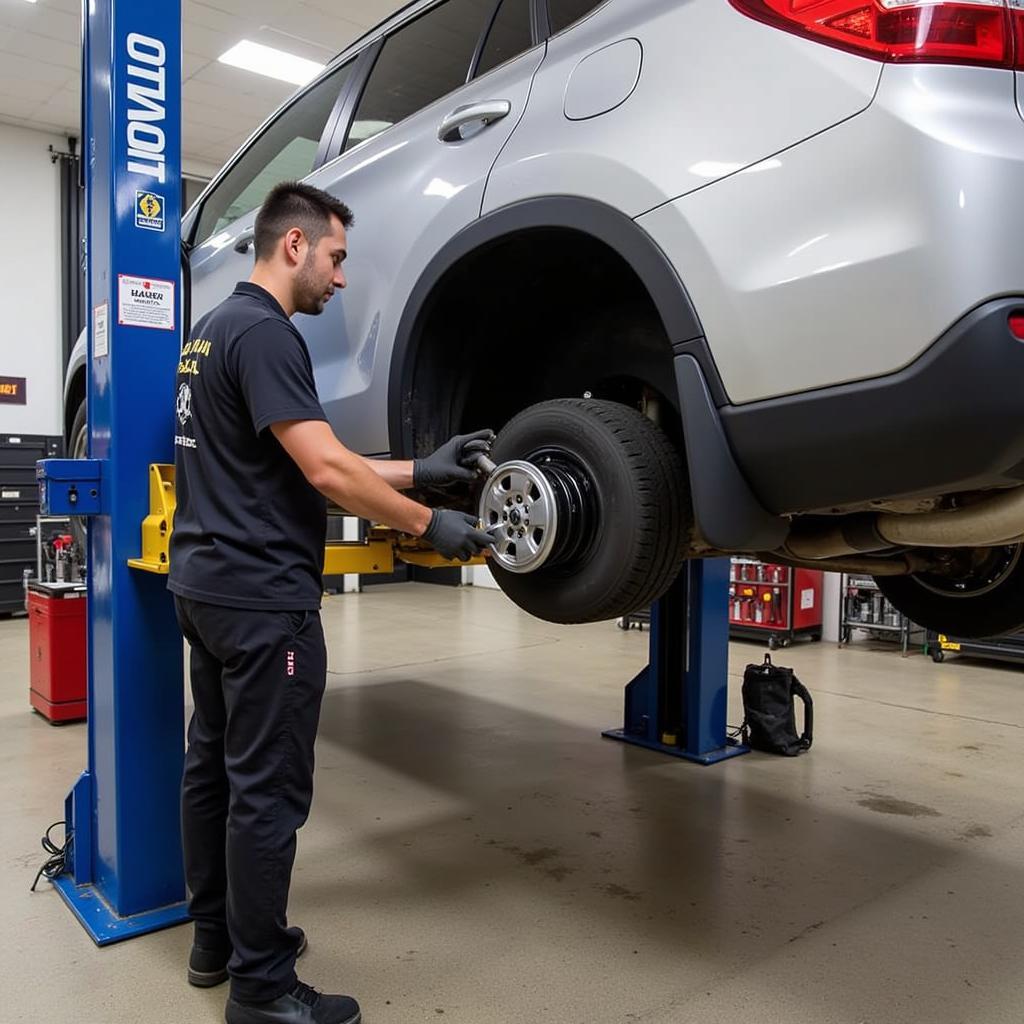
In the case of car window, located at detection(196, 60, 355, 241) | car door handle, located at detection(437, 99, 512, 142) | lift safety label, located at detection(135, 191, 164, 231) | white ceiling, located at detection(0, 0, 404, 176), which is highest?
white ceiling, located at detection(0, 0, 404, 176)

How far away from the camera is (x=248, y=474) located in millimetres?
1673

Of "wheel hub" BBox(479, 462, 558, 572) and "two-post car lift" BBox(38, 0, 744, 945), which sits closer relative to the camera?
"wheel hub" BBox(479, 462, 558, 572)

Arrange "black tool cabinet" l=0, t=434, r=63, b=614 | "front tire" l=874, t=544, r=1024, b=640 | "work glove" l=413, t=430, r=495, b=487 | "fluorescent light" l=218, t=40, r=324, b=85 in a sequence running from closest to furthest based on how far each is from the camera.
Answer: "work glove" l=413, t=430, r=495, b=487, "front tire" l=874, t=544, r=1024, b=640, "fluorescent light" l=218, t=40, r=324, b=85, "black tool cabinet" l=0, t=434, r=63, b=614

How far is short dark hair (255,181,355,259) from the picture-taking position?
1.77m

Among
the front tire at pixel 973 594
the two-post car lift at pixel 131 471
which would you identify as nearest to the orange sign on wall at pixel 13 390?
the two-post car lift at pixel 131 471

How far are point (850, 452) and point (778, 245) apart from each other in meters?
0.30

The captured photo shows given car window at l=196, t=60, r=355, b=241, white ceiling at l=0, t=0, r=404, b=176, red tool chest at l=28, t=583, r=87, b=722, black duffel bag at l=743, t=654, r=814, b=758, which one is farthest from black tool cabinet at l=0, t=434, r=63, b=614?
black duffel bag at l=743, t=654, r=814, b=758

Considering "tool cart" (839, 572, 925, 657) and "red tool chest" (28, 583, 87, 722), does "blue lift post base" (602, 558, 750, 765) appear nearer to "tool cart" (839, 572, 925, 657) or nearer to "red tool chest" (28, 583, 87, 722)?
"red tool chest" (28, 583, 87, 722)

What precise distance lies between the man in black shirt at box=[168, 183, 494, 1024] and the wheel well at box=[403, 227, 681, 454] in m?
0.26

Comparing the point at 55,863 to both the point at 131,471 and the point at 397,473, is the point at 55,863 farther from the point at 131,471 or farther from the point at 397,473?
the point at 397,473

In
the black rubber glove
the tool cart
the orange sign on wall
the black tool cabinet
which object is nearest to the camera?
the black rubber glove

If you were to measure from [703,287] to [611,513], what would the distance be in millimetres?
384

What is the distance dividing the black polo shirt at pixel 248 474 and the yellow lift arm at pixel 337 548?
1.07ft

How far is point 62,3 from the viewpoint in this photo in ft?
19.9
